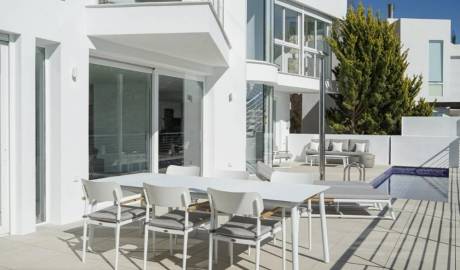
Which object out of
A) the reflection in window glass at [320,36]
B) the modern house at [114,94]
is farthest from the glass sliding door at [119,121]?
the reflection in window glass at [320,36]

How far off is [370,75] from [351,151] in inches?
143

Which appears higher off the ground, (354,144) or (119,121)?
(119,121)

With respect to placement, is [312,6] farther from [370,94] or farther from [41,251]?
[41,251]

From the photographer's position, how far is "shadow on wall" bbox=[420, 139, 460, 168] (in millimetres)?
17797

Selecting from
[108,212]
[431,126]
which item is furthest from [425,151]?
[108,212]

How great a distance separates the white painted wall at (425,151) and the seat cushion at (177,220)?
14.8m

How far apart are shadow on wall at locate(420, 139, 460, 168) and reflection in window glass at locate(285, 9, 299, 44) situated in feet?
22.9

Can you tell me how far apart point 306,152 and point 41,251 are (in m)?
14.2

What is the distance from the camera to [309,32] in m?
20.4

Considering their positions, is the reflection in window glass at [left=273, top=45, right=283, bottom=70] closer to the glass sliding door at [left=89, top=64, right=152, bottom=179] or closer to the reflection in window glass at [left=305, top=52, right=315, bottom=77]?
the reflection in window glass at [left=305, top=52, right=315, bottom=77]

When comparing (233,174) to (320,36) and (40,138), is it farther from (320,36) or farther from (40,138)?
(320,36)

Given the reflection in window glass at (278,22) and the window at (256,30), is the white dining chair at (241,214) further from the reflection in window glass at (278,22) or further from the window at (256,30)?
the reflection in window glass at (278,22)

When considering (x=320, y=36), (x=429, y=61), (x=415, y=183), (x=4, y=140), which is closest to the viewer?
(x=4, y=140)

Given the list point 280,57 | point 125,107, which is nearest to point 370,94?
point 280,57
